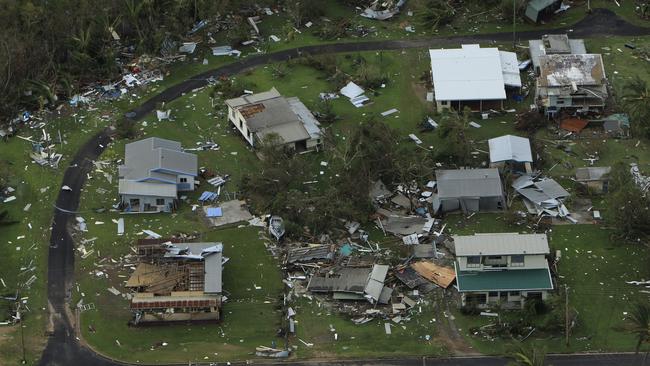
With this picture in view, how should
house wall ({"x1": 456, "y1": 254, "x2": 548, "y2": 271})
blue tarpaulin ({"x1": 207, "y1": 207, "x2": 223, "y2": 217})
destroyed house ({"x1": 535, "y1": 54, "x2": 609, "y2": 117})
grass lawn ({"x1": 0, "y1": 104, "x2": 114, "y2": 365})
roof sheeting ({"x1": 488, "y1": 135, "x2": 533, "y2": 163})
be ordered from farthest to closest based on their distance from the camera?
destroyed house ({"x1": 535, "y1": 54, "x2": 609, "y2": 117})
roof sheeting ({"x1": 488, "y1": 135, "x2": 533, "y2": 163})
blue tarpaulin ({"x1": 207, "y1": 207, "x2": 223, "y2": 217})
house wall ({"x1": 456, "y1": 254, "x2": 548, "y2": 271})
grass lawn ({"x1": 0, "y1": 104, "x2": 114, "y2": 365})

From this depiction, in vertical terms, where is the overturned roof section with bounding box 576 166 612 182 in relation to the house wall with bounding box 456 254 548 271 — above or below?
above

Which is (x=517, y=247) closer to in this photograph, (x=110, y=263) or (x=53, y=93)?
(x=110, y=263)

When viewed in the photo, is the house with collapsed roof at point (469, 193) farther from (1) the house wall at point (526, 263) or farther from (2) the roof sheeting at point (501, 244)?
(1) the house wall at point (526, 263)

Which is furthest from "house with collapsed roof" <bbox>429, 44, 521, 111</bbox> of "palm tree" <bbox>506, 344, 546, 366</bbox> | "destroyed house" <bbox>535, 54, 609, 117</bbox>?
"palm tree" <bbox>506, 344, 546, 366</bbox>

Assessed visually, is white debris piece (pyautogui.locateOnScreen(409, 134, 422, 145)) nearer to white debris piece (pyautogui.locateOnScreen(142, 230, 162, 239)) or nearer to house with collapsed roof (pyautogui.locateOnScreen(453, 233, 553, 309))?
house with collapsed roof (pyautogui.locateOnScreen(453, 233, 553, 309))

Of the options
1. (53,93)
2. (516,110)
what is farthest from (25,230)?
(516,110)

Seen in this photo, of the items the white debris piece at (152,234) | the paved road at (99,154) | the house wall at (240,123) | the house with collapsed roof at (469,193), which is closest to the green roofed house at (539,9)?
the paved road at (99,154)
